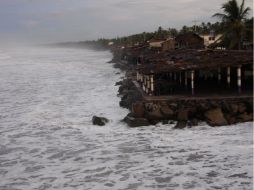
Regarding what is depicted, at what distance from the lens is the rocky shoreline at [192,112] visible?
19906mm

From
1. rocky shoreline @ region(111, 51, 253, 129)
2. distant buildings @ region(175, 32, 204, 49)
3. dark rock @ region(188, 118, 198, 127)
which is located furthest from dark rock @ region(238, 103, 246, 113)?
distant buildings @ region(175, 32, 204, 49)

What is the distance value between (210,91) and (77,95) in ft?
34.7

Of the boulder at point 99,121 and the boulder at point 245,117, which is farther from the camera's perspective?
the boulder at point 99,121

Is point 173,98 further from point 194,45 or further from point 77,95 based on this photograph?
point 194,45

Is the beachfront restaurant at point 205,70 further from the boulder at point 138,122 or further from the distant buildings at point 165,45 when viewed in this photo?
the distant buildings at point 165,45

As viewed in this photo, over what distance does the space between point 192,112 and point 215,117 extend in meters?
1.20

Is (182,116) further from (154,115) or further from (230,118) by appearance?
(230,118)

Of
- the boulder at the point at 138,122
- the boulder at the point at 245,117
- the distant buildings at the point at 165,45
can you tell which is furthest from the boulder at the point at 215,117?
the distant buildings at the point at 165,45

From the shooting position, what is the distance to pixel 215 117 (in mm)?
19812

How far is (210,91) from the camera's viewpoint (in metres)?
23.7

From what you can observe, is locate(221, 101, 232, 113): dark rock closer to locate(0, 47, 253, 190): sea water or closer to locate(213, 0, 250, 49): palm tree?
locate(0, 47, 253, 190): sea water

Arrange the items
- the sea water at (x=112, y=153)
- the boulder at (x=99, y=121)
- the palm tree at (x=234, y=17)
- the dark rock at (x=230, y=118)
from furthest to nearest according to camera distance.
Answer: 1. the palm tree at (x=234, y=17)
2. the boulder at (x=99, y=121)
3. the dark rock at (x=230, y=118)
4. the sea water at (x=112, y=153)

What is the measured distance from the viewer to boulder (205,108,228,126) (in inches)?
768

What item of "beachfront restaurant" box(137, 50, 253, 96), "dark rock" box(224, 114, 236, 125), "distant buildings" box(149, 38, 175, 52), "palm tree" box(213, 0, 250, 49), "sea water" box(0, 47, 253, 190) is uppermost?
"palm tree" box(213, 0, 250, 49)
